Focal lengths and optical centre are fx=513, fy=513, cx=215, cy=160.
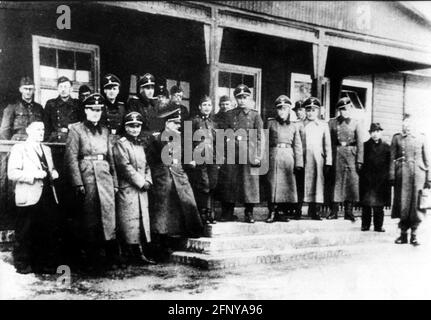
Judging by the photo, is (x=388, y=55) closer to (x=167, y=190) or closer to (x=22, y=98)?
(x=167, y=190)

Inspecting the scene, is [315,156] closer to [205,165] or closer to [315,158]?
[315,158]

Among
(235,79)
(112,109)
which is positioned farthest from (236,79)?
(112,109)

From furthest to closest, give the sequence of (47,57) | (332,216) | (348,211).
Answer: (348,211) → (332,216) → (47,57)

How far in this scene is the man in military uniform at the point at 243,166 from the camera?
23.5 feet

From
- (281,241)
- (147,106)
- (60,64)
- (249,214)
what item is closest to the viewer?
(147,106)

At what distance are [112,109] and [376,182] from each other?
4.29 metres

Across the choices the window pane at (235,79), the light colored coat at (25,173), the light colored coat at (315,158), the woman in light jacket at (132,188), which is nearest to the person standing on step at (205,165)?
the woman in light jacket at (132,188)

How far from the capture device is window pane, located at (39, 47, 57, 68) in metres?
7.73

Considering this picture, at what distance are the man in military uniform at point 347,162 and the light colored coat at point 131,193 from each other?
3.27 metres

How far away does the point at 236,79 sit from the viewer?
9945 millimetres

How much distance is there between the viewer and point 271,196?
7434 mm
